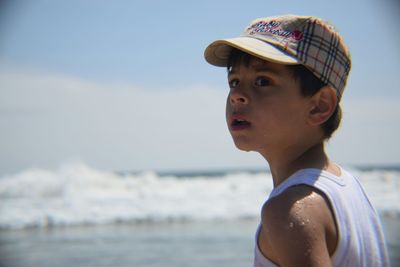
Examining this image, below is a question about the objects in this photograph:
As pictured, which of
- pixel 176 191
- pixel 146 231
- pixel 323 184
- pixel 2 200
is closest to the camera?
pixel 323 184

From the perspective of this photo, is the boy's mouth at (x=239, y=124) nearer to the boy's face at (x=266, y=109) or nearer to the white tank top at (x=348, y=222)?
the boy's face at (x=266, y=109)

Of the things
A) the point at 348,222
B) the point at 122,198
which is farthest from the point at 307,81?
the point at 122,198

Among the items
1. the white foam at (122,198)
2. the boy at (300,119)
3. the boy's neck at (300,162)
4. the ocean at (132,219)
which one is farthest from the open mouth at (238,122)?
the white foam at (122,198)

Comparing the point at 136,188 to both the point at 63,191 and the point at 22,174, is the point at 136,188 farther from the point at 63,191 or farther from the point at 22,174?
the point at 22,174

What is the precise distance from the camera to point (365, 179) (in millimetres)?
15953

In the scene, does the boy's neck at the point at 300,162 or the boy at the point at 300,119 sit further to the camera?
the boy's neck at the point at 300,162

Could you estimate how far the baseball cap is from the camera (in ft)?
3.31

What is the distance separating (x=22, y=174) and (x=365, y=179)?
35.3 feet

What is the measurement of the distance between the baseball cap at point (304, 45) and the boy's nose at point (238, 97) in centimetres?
9

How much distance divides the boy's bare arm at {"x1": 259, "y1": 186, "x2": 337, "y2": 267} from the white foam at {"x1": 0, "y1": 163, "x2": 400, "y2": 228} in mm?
8663

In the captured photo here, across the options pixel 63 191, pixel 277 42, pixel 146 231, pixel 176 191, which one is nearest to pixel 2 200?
pixel 63 191

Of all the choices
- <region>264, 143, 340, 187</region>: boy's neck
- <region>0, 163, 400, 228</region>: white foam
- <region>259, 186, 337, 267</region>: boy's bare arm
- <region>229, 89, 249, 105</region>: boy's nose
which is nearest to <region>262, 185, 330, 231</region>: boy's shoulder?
<region>259, 186, 337, 267</region>: boy's bare arm

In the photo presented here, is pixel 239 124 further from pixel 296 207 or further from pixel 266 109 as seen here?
pixel 296 207

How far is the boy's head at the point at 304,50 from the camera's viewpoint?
1.01 m
